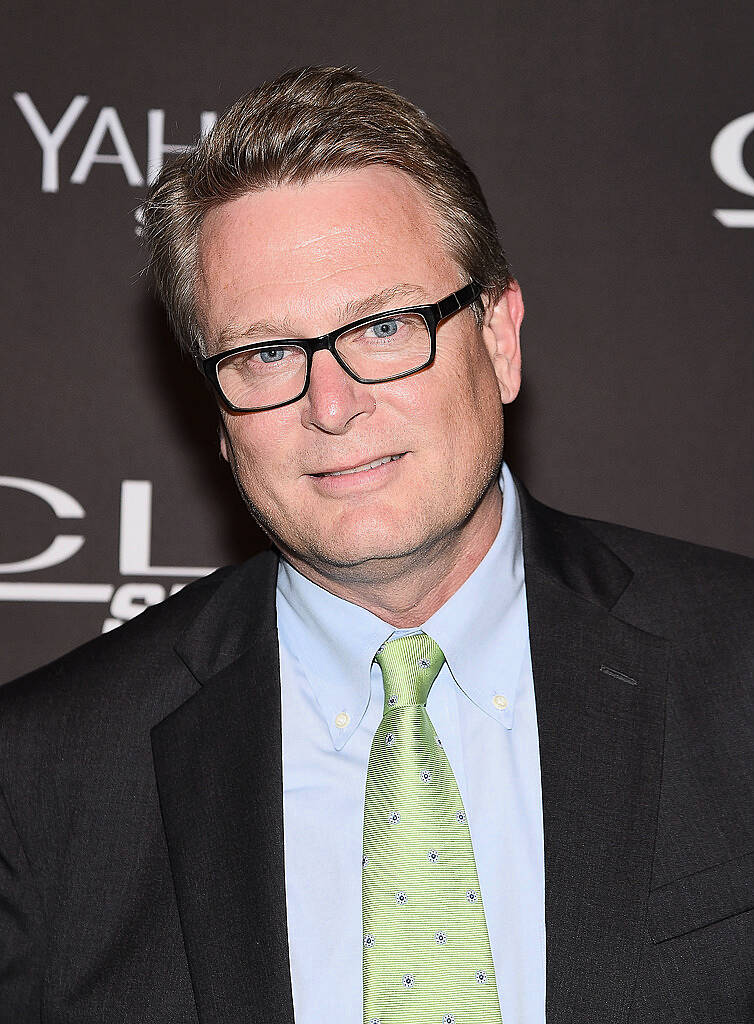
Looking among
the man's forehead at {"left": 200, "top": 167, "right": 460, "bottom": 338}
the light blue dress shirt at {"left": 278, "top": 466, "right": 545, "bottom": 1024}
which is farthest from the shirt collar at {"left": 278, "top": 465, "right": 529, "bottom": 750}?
the man's forehead at {"left": 200, "top": 167, "right": 460, "bottom": 338}

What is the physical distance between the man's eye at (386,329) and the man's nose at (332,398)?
73 millimetres

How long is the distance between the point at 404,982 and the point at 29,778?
0.62m

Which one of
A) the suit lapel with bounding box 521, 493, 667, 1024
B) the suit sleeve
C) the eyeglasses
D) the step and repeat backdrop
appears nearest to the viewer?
the suit lapel with bounding box 521, 493, 667, 1024

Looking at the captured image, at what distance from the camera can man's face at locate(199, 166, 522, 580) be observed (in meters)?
1.52

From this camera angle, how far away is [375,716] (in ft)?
5.23

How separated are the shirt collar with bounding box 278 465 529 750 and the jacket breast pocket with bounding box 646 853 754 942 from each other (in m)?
0.29

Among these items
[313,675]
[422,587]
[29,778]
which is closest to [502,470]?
[422,587]

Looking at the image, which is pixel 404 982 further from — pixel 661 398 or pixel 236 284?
pixel 661 398

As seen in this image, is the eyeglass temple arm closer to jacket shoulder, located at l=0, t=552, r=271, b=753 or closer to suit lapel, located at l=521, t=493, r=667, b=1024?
suit lapel, located at l=521, t=493, r=667, b=1024

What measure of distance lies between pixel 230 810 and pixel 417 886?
27 cm

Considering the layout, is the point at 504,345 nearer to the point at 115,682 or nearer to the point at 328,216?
the point at 328,216

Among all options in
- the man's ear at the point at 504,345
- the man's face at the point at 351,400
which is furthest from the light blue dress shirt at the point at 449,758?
the man's ear at the point at 504,345

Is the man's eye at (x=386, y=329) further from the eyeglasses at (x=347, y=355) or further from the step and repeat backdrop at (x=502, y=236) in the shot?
the step and repeat backdrop at (x=502, y=236)

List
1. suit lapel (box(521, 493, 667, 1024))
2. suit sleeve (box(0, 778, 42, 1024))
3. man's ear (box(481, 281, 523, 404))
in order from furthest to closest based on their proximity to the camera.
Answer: man's ear (box(481, 281, 523, 404))
suit sleeve (box(0, 778, 42, 1024))
suit lapel (box(521, 493, 667, 1024))
